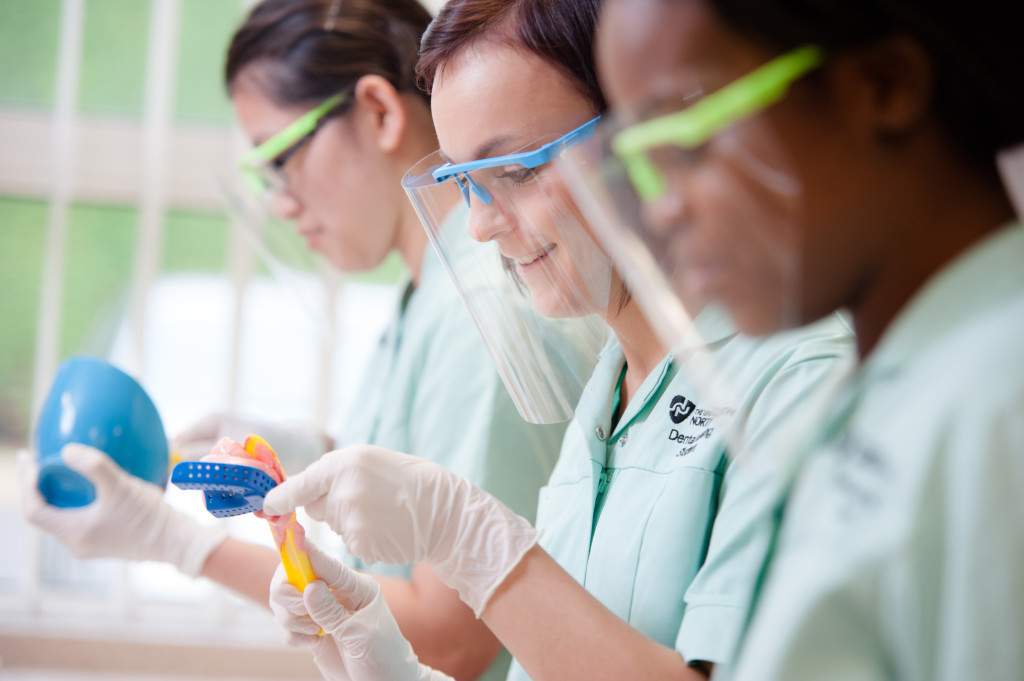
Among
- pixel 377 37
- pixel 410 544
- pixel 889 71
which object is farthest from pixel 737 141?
pixel 377 37

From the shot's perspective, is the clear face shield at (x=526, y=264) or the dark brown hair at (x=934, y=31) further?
the clear face shield at (x=526, y=264)

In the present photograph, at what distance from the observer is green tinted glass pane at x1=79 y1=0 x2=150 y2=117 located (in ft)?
7.50

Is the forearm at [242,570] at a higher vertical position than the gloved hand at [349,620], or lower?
lower

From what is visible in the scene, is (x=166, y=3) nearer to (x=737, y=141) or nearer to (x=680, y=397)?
(x=680, y=397)

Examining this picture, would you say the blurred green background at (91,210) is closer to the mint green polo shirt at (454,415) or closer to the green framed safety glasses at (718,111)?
the mint green polo shirt at (454,415)

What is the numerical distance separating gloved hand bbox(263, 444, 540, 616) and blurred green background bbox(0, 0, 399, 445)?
1.49 m

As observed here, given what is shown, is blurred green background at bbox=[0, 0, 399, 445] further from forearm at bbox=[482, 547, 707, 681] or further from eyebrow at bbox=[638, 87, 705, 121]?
eyebrow at bbox=[638, 87, 705, 121]

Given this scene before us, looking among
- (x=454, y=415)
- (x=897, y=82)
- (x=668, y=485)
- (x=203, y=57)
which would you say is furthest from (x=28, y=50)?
(x=897, y=82)

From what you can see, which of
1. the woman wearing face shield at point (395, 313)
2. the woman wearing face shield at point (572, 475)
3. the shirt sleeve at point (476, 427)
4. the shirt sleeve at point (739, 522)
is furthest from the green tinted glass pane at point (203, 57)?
the shirt sleeve at point (739, 522)

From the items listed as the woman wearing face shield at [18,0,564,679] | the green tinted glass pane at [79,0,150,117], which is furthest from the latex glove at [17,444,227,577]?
the green tinted glass pane at [79,0,150,117]

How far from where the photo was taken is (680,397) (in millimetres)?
1050

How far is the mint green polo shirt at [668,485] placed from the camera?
Result: 87 centimetres

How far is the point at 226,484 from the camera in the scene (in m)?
1.03

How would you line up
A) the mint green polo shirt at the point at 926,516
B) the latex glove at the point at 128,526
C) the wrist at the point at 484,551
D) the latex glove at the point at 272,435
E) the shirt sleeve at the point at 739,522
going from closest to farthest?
the mint green polo shirt at the point at 926,516, the shirt sleeve at the point at 739,522, the wrist at the point at 484,551, the latex glove at the point at 128,526, the latex glove at the point at 272,435
